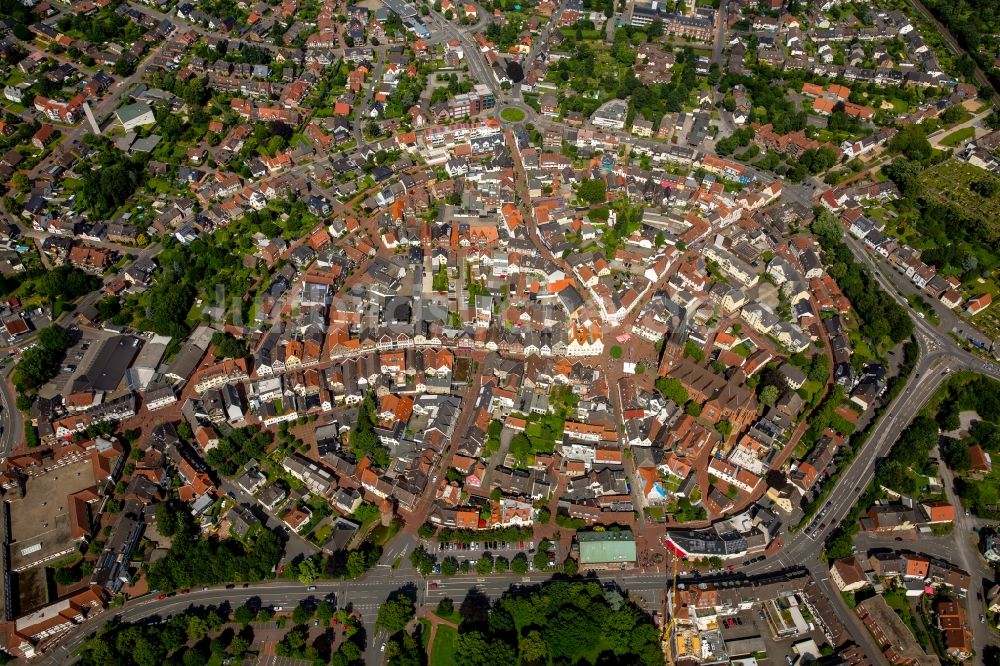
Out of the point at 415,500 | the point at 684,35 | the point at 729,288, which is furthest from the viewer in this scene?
the point at 684,35

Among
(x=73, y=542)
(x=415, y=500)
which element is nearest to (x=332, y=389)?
(x=415, y=500)

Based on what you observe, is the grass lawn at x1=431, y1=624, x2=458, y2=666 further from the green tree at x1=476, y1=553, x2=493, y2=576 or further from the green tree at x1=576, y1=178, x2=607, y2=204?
the green tree at x1=576, y1=178, x2=607, y2=204

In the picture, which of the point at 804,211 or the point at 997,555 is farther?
the point at 804,211

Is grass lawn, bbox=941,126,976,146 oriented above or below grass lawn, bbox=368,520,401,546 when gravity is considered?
above

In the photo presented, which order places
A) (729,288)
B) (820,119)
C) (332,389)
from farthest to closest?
(820,119) < (729,288) < (332,389)

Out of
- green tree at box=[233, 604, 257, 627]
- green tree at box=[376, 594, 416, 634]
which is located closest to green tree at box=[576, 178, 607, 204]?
green tree at box=[376, 594, 416, 634]

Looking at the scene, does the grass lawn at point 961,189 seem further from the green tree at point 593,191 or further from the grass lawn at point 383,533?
the grass lawn at point 383,533

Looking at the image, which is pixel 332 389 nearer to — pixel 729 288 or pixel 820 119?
pixel 729 288
